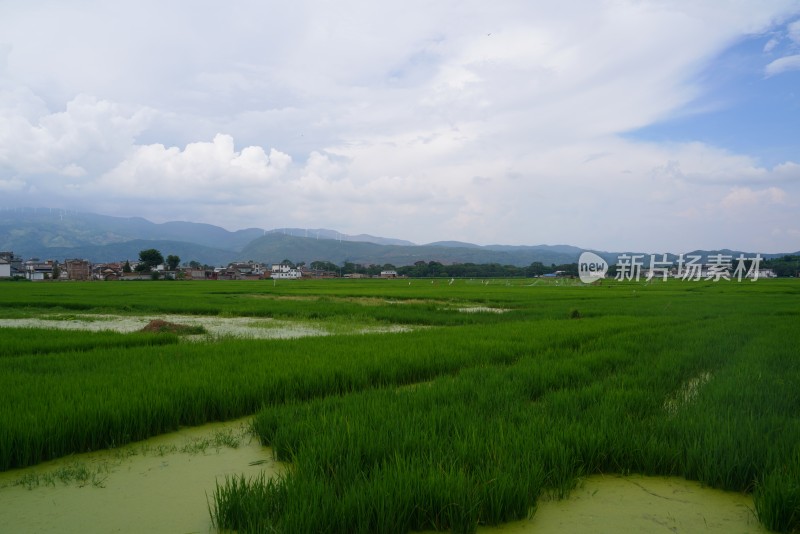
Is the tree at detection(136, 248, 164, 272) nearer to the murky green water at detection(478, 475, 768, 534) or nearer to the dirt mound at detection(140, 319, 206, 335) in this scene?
the dirt mound at detection(140, 319, 206, 335)

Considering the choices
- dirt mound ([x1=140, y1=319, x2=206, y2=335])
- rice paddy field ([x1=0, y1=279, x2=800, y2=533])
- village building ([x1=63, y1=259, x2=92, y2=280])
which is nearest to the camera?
rice paddy field ([x1=0, y1=279, x2=800, y2=533])

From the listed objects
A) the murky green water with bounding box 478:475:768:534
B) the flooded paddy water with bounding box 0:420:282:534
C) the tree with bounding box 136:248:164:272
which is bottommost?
the tree with bounding box 136:248:164:272

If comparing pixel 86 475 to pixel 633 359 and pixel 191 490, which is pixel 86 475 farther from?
pixel 633 359

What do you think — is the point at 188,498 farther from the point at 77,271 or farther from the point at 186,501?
the point at 77,271

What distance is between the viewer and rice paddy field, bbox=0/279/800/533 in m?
2.40

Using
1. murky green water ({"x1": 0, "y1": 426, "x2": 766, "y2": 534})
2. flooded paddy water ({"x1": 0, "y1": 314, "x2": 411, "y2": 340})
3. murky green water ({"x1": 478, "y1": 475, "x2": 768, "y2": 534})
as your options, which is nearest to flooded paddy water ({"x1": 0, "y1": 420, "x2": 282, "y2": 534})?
murky green water ({"x1": 0, "y1": 426, "x2": 766, "y2": 534})

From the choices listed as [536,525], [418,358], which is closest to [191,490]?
[536,525]

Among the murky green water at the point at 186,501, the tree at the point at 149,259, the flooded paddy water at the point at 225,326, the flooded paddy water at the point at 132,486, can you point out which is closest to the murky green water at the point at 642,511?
the murky green water at the point at 186,501

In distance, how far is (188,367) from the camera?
568 centimetres

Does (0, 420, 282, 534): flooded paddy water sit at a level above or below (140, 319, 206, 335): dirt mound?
above

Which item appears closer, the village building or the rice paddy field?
the rice paddy field

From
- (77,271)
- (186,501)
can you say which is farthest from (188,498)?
(77,271)

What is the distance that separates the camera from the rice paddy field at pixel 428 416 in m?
2.40

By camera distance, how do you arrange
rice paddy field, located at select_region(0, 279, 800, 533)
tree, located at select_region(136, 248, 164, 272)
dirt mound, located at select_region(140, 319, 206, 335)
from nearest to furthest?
rice paddy field, located at select_region(0, 279, 800, 533)
dirt mound, located at select_region(140, 319, 206, 335)
tree, located at select_region(136, 248, 164, 272)
